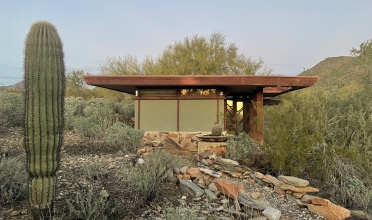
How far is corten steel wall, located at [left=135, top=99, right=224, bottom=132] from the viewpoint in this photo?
970 cm

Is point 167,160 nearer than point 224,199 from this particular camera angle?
No

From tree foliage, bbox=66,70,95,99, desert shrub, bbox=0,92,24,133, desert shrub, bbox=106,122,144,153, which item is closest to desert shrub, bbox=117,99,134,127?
desert shrub, bbox=0,92,24,133

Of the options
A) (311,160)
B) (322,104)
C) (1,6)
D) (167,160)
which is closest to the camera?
(167,160)

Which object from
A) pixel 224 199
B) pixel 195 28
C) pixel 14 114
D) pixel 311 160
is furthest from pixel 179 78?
pixel 195 28

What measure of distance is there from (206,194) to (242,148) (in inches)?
85.7

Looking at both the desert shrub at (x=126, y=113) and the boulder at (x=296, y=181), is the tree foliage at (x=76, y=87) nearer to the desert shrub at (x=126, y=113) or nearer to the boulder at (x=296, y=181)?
the desert shrub at (x=126, y=113)

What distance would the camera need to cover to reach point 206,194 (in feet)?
14.4

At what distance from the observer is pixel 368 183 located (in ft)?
17.0

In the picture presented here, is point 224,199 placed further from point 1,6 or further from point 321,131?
point 1,6

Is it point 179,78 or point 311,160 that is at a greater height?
point 179,78

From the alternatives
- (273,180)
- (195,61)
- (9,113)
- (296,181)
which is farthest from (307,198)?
(195,61)

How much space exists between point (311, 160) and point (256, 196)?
6.39 feet

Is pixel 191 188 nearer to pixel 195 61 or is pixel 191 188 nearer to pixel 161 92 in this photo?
pixel 161 92

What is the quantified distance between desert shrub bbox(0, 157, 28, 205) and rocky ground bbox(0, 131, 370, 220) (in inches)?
6.1
